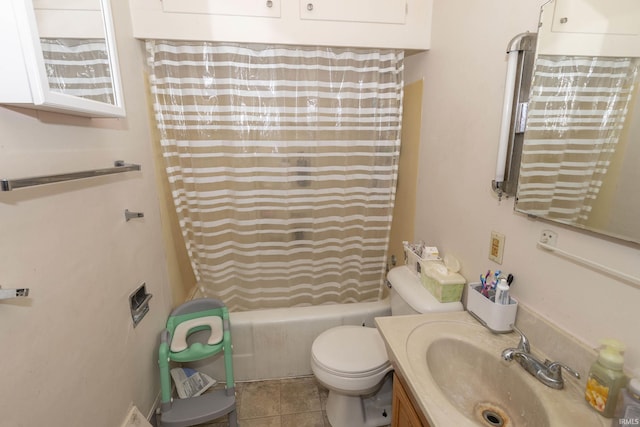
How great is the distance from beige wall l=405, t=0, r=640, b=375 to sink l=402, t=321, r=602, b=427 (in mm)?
192

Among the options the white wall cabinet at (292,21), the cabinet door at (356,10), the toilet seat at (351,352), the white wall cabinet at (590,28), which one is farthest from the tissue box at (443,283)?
the cabinet door at (356,10)

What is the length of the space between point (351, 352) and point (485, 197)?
3.32ft

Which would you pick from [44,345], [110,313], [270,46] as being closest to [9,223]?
[44,345]

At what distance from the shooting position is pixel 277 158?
5.79 ft

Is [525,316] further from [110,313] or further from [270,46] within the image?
[270,46]

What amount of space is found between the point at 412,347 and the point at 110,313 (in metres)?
1.19

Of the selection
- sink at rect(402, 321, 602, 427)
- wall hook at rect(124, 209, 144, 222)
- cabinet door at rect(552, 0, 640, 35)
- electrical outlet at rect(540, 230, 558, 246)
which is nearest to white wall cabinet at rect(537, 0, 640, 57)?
cabinet door at rect(552, 0, 640, 35)

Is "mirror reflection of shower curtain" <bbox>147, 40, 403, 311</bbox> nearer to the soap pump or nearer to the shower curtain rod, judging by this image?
the shower curtain rod

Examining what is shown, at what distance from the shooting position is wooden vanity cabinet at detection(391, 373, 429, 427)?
0.98 metres

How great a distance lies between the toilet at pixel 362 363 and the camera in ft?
4.74

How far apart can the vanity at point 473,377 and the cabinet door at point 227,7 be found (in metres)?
1.61

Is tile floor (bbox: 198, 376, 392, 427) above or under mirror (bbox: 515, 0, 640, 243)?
under

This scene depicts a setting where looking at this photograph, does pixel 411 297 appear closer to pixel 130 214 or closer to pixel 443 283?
pixel 443 283

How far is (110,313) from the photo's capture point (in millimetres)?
1200
